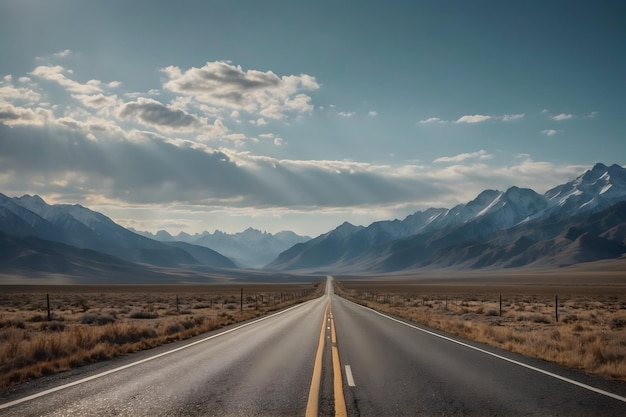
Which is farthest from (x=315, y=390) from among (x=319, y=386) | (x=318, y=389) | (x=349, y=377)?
(x=349, y=377)

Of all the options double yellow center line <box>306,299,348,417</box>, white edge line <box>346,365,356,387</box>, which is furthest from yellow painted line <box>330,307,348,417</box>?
white edge line <box>346,365,356,387</box>

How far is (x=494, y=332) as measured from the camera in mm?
20062

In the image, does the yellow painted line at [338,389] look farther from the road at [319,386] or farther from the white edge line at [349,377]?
the white edge line at [349,377]

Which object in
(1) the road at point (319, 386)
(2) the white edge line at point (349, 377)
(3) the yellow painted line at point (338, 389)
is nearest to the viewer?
(3) the yellow painted line at point (338, 389)

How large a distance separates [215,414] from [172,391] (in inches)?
75.3

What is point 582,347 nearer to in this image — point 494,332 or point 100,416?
point 494,332

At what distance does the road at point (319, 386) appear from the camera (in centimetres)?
783

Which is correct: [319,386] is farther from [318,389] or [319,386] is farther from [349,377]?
[349,377]

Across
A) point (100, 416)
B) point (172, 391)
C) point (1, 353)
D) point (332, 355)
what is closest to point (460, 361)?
point (332, 355)

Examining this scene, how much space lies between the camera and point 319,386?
9.45 metres

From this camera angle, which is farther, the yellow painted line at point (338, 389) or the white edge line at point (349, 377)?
the white edge line at point (349, 377)

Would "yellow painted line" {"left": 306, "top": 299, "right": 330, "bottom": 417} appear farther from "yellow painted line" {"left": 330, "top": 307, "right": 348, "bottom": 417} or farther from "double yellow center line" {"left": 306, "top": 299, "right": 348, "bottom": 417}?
"yellow painted line" {"left": 330, "top": 307, "right": 348, "bottom": 417}

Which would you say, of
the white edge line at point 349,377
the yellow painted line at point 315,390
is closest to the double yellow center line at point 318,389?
the yellow painted line at point 315,390

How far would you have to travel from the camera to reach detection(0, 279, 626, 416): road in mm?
7832
